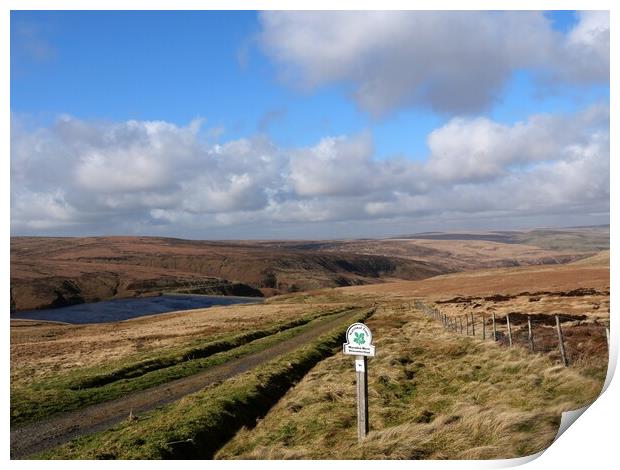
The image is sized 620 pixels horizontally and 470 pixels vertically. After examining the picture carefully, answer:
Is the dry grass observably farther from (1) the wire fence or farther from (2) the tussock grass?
(1) the wire fence

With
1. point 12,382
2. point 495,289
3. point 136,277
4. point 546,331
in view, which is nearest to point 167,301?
point 136,277

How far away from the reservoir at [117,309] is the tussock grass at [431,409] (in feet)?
204

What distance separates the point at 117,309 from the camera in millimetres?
84438

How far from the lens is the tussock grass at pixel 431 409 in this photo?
11.0 metres

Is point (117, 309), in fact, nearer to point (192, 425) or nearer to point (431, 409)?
point (192, 425)

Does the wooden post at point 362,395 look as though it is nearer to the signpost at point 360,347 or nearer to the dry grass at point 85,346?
the signpost at point 360,347

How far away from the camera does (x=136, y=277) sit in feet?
405

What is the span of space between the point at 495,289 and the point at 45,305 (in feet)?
237

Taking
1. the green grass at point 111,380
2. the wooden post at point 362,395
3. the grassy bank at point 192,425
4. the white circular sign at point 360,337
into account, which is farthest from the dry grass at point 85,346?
the white circular sign at point 360,337

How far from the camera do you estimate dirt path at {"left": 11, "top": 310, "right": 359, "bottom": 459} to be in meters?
12.9

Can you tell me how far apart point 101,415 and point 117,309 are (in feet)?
246

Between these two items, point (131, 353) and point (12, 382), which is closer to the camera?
point (12, 382)

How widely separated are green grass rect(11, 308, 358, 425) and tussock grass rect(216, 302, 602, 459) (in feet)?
21.6

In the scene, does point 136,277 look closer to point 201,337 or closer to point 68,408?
point 201,337
